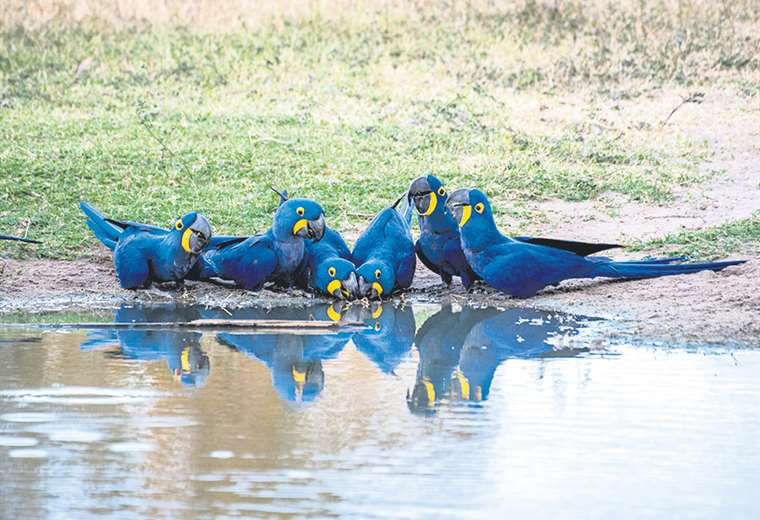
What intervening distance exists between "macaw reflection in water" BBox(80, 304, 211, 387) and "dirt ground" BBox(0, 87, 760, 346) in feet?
1.36

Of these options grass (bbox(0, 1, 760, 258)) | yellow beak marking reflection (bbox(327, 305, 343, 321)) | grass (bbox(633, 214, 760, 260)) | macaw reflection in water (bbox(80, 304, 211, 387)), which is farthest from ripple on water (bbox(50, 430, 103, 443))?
grass (bbox(633, 214, 760, 260))

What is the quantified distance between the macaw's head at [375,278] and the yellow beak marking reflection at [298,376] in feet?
5.98

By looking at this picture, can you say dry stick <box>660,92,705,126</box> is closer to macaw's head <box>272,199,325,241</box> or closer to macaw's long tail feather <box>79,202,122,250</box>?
macaw's head <box>272,199,325,241</box>

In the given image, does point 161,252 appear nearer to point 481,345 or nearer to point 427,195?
point 427,195

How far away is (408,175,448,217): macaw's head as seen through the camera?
7.98 meters

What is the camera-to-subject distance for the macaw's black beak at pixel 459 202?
7820 mm

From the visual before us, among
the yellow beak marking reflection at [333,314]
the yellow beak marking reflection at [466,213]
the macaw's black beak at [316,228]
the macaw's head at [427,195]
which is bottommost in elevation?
the yellow beak marking reflection at [333,314]

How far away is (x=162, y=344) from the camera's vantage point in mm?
6551

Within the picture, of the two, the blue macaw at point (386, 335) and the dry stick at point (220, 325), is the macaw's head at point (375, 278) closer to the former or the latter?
the blue macaw at point (386, 335)

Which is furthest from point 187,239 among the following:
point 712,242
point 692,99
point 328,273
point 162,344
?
point 692,99

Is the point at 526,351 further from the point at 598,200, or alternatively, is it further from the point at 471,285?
the point at 598,200

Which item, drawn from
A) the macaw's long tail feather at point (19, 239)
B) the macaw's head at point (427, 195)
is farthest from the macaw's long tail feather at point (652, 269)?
the macaw's long tail feather at point (19, 239)

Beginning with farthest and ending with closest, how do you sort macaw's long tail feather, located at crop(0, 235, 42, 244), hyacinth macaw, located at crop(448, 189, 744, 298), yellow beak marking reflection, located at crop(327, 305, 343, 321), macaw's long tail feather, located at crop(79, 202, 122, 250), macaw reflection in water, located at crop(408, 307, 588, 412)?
macaw's long tail feather, located at crop(79, 202, 122, 250)
macaw's long tail feather, located at crop(0, 235, 42, 244)
hyacinth macaw, located at crop(448, 189, 744, 298)
yellow beak marking reflection, located at crop(327, 305, 343, 321)
macaw reflection in water, located at crop(408, 307, 588, 412)

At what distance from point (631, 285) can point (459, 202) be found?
1.06 metres
